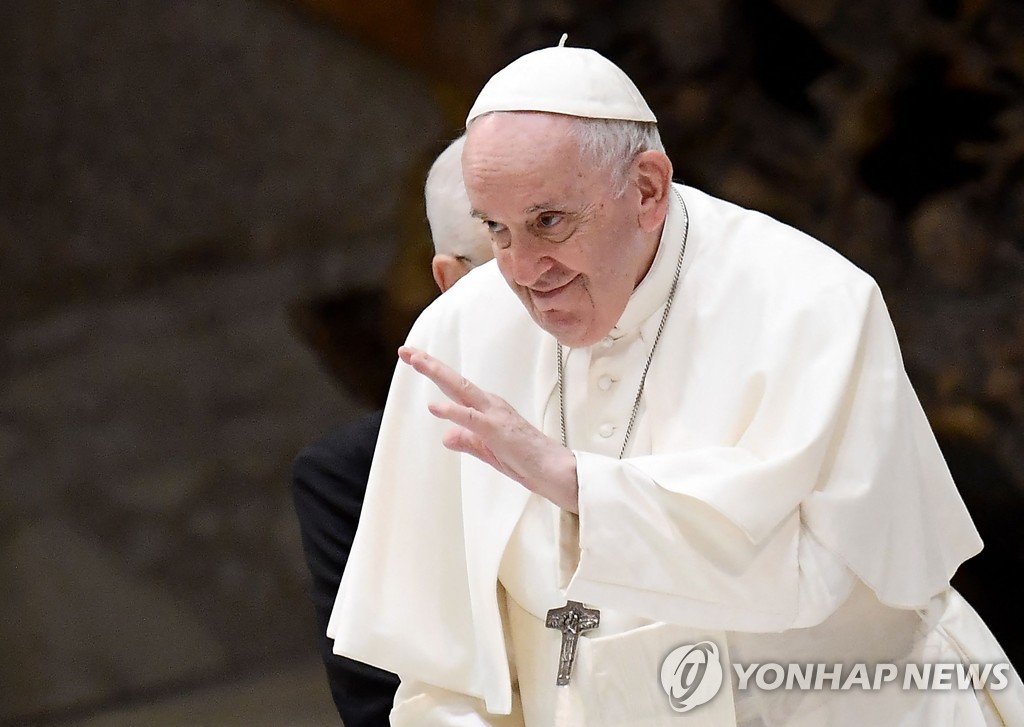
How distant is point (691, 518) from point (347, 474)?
1319 mm

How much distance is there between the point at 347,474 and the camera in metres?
3.42

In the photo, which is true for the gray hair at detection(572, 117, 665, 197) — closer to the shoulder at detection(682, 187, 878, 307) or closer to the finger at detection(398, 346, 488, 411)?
the shoulder at detection(682, 187, 878, 307)

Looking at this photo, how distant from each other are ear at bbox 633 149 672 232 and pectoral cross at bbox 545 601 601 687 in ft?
2.22

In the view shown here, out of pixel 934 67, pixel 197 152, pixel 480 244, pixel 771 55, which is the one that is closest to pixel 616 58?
pixel 771 55

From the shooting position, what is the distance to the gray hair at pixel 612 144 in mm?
2371

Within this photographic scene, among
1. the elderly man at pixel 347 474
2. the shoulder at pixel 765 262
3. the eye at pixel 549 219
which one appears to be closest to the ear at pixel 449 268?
the elderly man at pixel 347 474

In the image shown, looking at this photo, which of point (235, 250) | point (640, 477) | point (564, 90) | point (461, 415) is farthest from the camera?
point (235, 250)

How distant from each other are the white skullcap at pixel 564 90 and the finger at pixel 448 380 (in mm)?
484

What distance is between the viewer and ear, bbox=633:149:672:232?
96.6 inches

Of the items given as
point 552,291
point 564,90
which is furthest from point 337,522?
point 564,90

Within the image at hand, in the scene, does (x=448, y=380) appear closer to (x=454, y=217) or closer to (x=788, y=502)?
(x=788, y=502)

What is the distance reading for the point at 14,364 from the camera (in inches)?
222

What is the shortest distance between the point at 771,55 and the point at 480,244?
2.38 meters

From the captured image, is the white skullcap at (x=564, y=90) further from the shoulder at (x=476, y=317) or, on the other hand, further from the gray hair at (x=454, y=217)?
the gray hair at (x=454, y=217)
